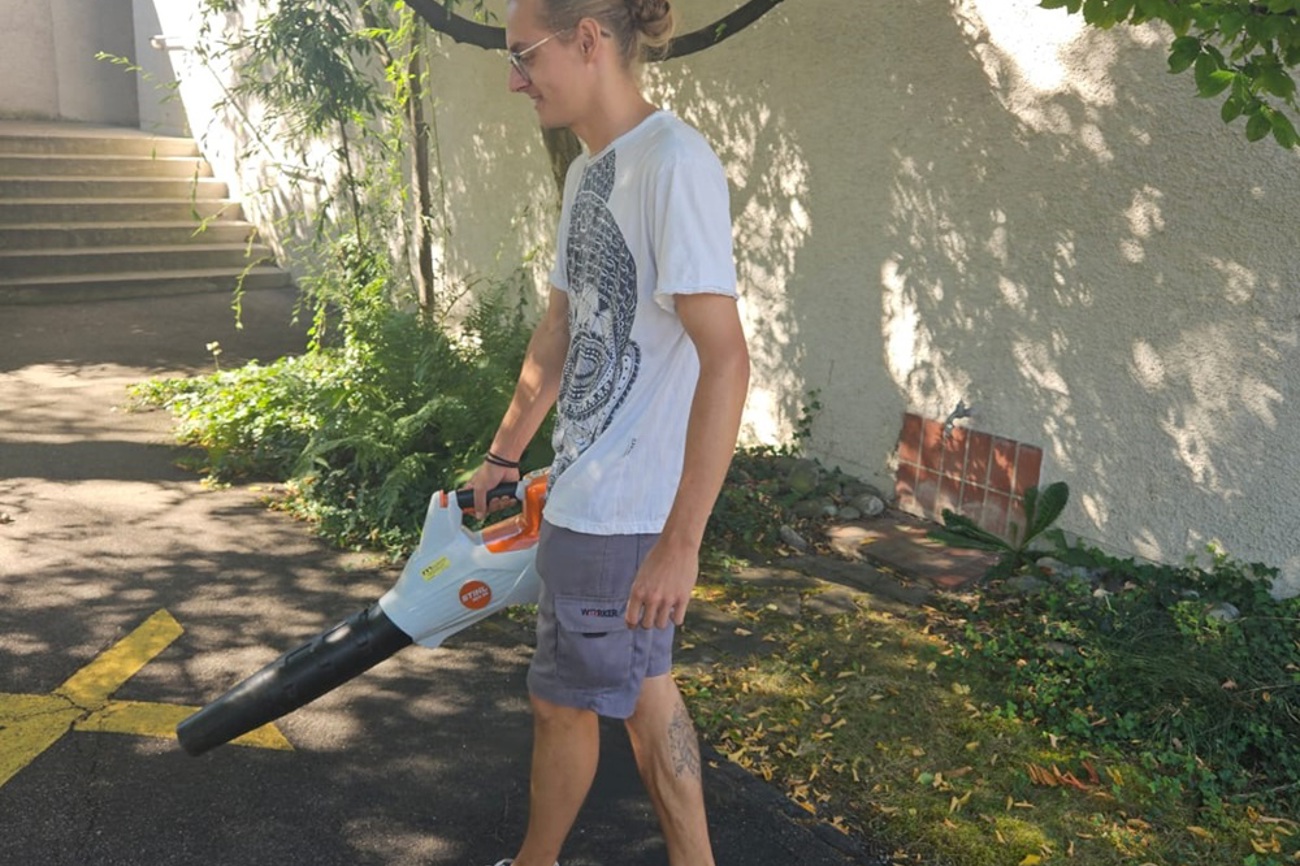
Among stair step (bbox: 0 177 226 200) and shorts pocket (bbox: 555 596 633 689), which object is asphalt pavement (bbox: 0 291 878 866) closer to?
shorts pocket (bbox: 555 596 633 689)

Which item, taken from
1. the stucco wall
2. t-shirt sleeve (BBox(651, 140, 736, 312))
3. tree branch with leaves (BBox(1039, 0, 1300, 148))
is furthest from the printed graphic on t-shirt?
the stucco wall

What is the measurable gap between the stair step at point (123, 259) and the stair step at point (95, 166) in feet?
2.52

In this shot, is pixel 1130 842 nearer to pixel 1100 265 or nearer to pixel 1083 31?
pixel 1100 265

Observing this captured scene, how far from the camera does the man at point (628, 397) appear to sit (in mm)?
2266

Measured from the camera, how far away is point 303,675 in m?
2.79

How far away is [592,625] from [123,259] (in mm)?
9159

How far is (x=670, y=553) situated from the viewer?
226 cm

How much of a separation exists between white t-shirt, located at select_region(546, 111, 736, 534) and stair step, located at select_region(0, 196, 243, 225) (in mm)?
8317

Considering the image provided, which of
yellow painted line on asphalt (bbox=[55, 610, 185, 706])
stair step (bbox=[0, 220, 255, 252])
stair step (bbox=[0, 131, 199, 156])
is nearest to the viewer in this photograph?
yellow painted line on asphalt (bbox=[55, 610, 185, 706])

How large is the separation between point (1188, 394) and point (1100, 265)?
605 mm

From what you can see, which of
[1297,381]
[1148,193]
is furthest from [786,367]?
[1297,381]

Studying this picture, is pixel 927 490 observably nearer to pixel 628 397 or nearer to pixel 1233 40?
pixel 1233 40

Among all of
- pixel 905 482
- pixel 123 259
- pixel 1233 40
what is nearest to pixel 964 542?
pixel 905 482

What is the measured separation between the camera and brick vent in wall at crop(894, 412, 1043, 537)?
16.7ft
